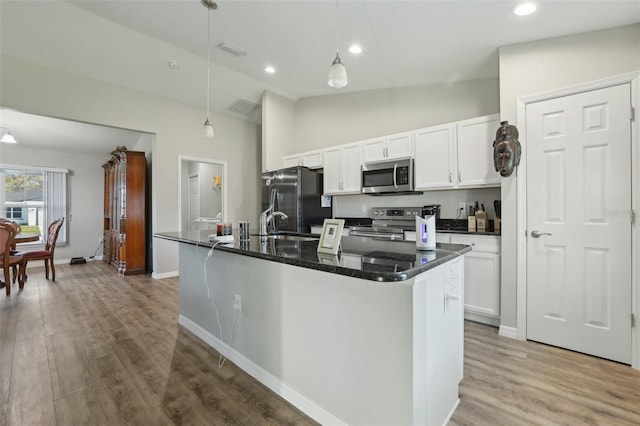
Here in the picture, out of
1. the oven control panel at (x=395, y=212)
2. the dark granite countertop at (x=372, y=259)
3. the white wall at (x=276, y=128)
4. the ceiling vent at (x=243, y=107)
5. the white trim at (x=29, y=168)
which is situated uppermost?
the ceiling vent at (x=243, y=107)

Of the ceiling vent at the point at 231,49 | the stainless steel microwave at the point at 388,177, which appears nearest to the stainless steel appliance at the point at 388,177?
the stainless steel microwave at the point at 388,177

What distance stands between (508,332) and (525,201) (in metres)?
1.21

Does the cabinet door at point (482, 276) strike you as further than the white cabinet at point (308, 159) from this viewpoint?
No

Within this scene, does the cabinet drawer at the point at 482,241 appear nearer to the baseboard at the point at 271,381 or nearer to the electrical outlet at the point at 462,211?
the electrical outlet at the point at 462,211

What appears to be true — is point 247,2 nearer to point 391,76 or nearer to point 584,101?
point 391,76

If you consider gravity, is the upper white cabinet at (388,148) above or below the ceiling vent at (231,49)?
below

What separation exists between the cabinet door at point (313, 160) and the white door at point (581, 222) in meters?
2.69

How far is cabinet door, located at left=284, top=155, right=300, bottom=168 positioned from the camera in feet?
15.5

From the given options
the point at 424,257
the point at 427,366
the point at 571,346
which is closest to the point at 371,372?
the point at 427,366

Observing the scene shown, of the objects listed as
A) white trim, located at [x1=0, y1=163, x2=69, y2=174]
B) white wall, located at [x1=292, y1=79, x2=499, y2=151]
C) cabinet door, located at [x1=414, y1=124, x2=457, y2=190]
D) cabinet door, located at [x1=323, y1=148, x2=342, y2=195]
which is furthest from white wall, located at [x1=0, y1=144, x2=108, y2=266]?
cabinet door, located at [x1=414, y1=124, x2=457, y2=190]

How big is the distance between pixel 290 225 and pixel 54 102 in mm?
3566

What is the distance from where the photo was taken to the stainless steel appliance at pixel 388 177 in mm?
3453

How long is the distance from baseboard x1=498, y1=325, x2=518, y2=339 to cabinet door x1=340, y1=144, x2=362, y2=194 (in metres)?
2.25

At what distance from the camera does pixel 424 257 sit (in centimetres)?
133
